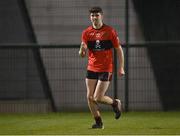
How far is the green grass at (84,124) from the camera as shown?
11.2m

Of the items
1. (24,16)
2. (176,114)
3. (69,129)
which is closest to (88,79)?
(69,129)

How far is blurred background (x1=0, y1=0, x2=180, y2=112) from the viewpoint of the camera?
15.3 m

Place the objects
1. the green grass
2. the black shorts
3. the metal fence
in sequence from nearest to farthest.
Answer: the green grass → the black shorts → the metal fence

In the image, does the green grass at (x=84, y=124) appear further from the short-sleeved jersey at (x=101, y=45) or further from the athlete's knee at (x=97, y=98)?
the short-sleeved jersey at (x=101, y=45)

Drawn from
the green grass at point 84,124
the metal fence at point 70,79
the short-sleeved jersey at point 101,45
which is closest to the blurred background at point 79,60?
the metal fence at point 70,79

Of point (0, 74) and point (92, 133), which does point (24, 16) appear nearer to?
point (0, 74)

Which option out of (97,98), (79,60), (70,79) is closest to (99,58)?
(97,98)

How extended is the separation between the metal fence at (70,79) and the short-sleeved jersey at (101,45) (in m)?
3.77

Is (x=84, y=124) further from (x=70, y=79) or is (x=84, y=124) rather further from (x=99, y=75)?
(x=70, y=79)

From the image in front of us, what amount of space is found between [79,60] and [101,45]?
4.04 metres

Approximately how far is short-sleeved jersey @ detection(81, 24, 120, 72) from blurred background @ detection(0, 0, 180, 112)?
3.76 m

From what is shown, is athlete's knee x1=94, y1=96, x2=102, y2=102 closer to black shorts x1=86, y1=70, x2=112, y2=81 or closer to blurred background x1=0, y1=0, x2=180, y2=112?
black shorts x1=86, y1=70, x2=112, y2=81

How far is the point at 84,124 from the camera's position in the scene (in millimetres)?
12523

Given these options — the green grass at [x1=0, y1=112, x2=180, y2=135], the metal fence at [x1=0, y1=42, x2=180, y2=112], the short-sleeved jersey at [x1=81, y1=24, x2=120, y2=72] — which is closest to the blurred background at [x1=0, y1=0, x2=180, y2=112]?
the metal fence at [x1=0, y1=42, x2=180, y2=112]
